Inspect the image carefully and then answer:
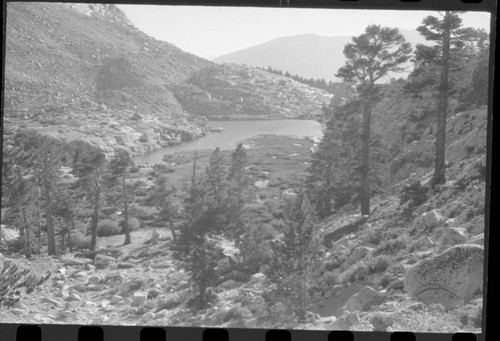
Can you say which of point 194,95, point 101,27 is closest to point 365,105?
point 194,95

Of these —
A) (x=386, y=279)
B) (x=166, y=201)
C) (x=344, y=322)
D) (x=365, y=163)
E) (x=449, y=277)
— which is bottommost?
(x=344, y=322)

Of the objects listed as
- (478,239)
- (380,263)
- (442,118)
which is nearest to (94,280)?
(380,263)

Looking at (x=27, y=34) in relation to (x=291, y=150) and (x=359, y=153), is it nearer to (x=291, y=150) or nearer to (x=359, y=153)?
(x=291, y=150)

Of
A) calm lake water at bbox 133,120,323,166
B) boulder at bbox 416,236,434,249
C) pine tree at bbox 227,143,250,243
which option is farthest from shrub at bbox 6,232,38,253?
boulder at bbox 416,236,434,249

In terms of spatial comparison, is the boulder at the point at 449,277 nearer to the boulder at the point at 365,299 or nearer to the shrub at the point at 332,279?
the boulder at the point at 365,299

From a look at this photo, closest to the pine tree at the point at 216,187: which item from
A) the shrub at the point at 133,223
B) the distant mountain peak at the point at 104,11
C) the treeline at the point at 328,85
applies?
the shrub at the point at 133,223

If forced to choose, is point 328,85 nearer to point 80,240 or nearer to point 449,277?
point 449,277
